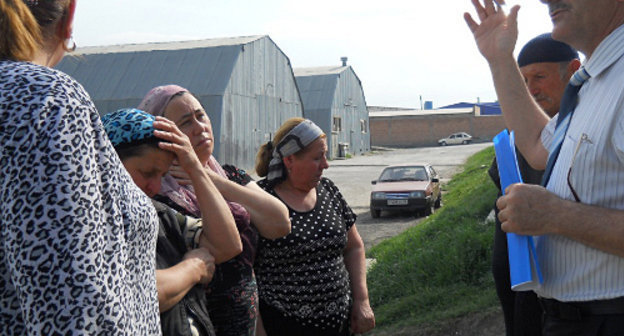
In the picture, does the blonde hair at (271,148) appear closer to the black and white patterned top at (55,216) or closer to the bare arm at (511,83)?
the bare arm at (511,83)

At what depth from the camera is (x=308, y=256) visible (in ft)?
11.5

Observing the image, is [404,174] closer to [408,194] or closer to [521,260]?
[408,194]

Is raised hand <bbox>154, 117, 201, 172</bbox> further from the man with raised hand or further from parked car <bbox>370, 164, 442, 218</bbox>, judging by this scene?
parked car <bbox>370, 164, 442, 218</bbox>

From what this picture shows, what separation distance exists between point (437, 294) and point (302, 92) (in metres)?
34.7

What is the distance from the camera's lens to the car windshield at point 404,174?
56.8 feet

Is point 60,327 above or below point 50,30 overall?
below

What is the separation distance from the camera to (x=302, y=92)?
134 feet

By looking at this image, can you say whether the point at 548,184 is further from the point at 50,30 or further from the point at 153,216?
the point at 50,30

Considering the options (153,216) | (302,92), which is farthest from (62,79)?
(302,92)

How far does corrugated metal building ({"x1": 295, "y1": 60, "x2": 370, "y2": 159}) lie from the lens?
39.6 meters

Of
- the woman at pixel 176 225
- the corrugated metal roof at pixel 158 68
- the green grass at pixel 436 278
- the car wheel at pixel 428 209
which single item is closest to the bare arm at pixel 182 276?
the woman at pixel 176 225

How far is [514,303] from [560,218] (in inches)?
68.5

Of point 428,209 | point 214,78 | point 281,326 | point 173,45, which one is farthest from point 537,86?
point 173,45

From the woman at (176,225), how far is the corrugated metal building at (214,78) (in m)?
23.4
